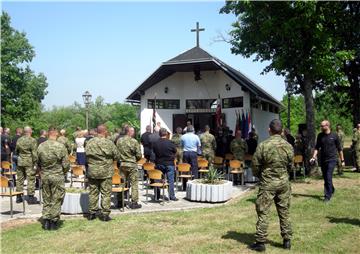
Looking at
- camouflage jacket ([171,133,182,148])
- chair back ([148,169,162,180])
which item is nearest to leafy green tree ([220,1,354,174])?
camouflage jacket ([171,133,182,148])

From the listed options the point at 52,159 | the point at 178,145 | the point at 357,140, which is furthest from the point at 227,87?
the point at 52,159

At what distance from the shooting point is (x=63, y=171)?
26.0 ft

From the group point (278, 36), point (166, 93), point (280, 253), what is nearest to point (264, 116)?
point (166, 93)

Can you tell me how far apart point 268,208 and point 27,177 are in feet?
22.2

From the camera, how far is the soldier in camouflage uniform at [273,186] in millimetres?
6172

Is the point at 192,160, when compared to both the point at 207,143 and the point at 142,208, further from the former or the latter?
the point at 142,208

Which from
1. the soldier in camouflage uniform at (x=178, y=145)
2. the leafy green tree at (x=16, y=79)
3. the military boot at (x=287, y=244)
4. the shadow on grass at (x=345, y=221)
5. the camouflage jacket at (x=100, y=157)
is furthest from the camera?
the leafy green tree at (x=16, y=79)

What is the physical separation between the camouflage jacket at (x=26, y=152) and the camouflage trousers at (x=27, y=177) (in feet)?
0.43

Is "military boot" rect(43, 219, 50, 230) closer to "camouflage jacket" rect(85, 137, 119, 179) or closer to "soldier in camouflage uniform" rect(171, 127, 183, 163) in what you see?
"camouflage jacket" rect(85, 137, 119, 179)

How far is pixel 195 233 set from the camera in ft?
23.6

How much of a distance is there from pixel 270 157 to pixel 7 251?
4.55 metres

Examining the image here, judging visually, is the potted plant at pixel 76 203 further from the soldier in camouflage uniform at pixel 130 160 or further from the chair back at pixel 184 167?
the chair back at pixel 184 167

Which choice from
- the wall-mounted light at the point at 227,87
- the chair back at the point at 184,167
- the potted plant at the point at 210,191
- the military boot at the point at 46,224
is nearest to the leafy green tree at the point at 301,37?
the chair back at the point at 184,167

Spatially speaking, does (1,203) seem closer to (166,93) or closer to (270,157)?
(270,157)
